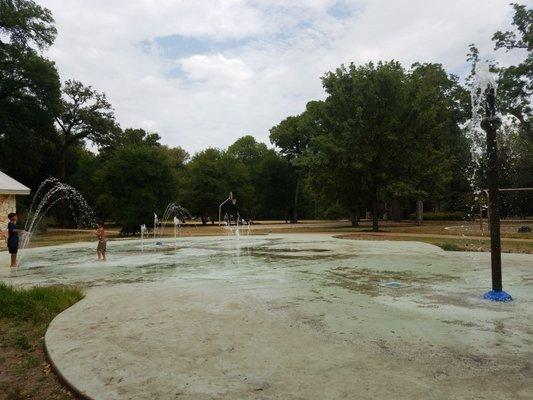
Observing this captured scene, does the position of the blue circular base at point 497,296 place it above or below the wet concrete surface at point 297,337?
above

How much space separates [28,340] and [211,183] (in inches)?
1962

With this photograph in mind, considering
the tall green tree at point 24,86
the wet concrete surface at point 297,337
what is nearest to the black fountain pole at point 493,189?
the wet concrete surface at point 297,337

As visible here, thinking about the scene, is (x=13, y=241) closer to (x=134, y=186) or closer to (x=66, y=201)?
(x=134, y=186)

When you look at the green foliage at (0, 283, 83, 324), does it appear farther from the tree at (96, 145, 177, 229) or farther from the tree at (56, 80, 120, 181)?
the tree at (56, 80, 120, 181)

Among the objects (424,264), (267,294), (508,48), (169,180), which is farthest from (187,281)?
(508,48)

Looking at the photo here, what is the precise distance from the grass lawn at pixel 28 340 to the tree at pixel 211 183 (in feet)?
155

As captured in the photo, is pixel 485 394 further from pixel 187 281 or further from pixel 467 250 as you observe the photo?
pixel 467 250

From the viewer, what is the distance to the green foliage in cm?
722

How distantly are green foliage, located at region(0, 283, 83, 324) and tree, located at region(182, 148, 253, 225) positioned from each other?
46.9 metres

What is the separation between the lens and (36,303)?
25.1 ft

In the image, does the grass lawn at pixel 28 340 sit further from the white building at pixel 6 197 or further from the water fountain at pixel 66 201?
the water fountain at pixel 66 201

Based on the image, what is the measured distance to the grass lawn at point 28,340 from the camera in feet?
14.6

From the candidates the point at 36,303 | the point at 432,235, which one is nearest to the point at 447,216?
the point at 432,235

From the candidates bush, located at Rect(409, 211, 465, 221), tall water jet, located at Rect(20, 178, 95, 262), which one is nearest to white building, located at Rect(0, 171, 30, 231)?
tall water jet, located at Rect(20, 178, 95, 262)
